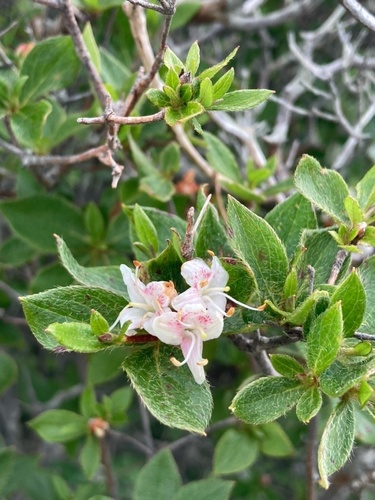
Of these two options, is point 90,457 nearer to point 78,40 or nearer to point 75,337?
point 75,337

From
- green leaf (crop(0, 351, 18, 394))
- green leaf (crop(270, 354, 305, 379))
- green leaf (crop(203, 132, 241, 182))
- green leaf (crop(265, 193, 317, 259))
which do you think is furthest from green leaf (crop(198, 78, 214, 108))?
green leaf (crop(0, 351, 18, 394))

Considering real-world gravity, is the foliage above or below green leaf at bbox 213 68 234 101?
below

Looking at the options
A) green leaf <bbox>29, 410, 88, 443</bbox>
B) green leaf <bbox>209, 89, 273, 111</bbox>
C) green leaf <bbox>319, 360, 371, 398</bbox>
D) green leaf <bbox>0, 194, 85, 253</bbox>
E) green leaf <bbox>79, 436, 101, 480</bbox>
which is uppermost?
green leaf <bbox>209, 89, 273, 111</bbox>

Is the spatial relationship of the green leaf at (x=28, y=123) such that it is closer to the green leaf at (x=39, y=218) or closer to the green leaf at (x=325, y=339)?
the green leaf at (x=39, y=218)

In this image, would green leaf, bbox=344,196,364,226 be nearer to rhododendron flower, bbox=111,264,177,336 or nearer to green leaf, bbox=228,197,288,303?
green leaf, bbox=228,197,288,303

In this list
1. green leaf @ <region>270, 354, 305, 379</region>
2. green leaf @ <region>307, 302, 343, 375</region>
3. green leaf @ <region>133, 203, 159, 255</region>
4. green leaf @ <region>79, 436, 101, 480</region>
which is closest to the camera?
green leaf @ <region>307, 302, 343, 375</region>

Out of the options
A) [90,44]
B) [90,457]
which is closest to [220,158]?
[90,44]

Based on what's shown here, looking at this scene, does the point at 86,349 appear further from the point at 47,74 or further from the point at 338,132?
the point at 338,132

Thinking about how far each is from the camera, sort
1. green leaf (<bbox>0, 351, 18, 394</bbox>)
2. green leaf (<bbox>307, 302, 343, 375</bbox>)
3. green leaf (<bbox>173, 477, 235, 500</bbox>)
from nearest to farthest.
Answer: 1. green leaf (<bbox>307, 302, 343, 375</bbox>)
2. green leaf (<bbox>173, 477, 235, 500</bbox>)
3. green leaf (<bbox>0, 351, 18, 394</bbox>)
